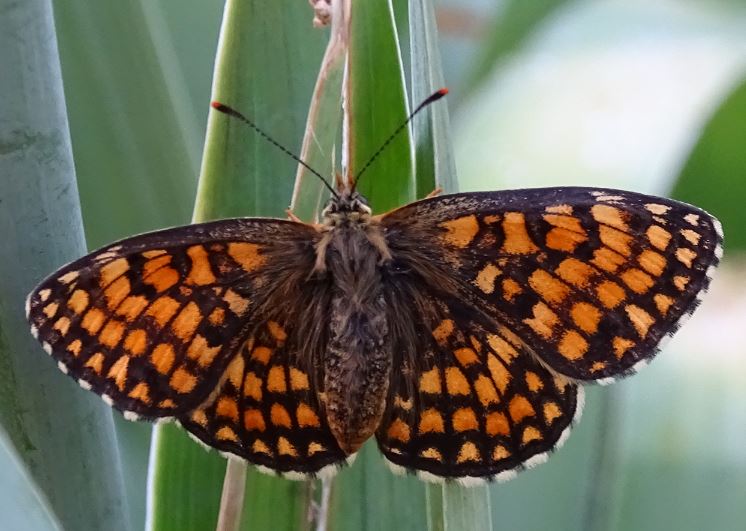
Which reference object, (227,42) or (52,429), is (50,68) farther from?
(52,429)

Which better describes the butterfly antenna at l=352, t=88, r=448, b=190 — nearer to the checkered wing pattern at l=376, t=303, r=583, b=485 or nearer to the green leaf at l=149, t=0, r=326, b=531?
the green leaf at l=149, t=0, r=326, b=531

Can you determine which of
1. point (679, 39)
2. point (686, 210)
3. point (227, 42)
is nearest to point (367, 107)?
point (227, 42)

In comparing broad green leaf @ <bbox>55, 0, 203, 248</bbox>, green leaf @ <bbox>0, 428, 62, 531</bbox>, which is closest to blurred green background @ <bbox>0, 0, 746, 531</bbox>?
broad green leaf @ <bbox>55, 0, 203, 248</bbox>

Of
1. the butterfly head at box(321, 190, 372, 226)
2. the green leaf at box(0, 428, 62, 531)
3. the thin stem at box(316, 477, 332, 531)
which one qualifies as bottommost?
the thin stem at box(316, 477, 332, 531)

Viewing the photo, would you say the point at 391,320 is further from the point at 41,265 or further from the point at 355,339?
the point at 41,265

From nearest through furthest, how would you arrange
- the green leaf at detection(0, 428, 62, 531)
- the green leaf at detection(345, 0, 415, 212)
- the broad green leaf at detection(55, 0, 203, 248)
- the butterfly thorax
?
the green leaf at detection(0, 428, 62, 531) → the green leaf at detection(345, 0, 415, 212) → the butterfly thorax → the broad green leaf at detection(55, 0, 203, 248)

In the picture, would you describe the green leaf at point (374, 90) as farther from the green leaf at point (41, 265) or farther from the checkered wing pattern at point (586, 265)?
the green leaf at point (41, 265)

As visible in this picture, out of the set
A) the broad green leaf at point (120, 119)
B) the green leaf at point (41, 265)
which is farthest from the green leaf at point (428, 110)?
the broad green leaf at point (120, 119)
